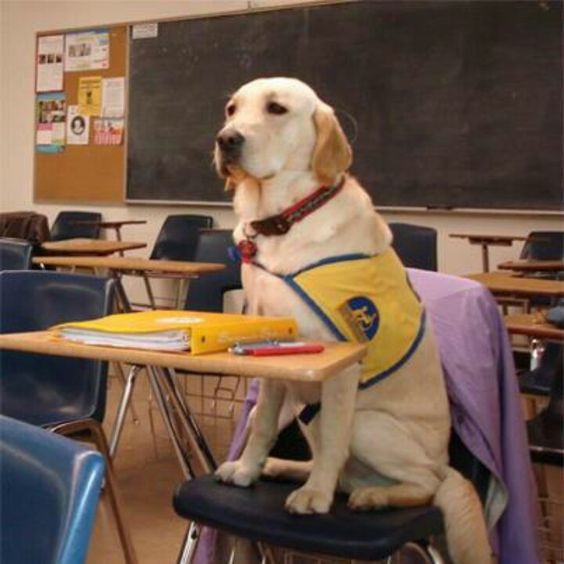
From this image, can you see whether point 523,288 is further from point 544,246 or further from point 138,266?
point 544,246

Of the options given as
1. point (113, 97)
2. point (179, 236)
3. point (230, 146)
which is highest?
point (113, 97)

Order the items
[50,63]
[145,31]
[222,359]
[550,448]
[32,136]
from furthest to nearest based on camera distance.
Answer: [32,136] → [50,63] → [145,31] → [550,448] → [222,359]

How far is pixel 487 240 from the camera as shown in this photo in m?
4.42

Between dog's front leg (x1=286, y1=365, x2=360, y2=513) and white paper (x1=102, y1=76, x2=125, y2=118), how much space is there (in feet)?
16.5

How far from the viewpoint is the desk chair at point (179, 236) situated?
18.0 feet

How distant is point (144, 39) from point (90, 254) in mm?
2318

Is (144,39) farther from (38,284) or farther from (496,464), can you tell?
(496,464)

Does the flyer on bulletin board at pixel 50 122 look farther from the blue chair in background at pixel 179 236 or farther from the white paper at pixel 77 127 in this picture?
the blue chair in background at pixel 179 236

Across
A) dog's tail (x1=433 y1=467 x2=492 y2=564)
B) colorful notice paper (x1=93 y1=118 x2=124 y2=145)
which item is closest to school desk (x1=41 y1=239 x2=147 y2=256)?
Result: colorful notice paper (x1=93 y1=118 x2=124 y2=145)

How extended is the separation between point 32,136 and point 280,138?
18.2ft

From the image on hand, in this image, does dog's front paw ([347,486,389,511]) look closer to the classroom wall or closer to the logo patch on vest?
the logo patch on vest

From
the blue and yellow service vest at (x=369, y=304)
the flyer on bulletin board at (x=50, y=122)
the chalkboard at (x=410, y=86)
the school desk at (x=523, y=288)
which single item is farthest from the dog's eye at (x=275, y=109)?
the flyer on bulletin board at (x=50, y=122)

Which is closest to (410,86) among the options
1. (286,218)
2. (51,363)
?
(51,363)

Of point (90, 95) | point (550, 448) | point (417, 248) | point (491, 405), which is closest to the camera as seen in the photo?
point (491, 405)
